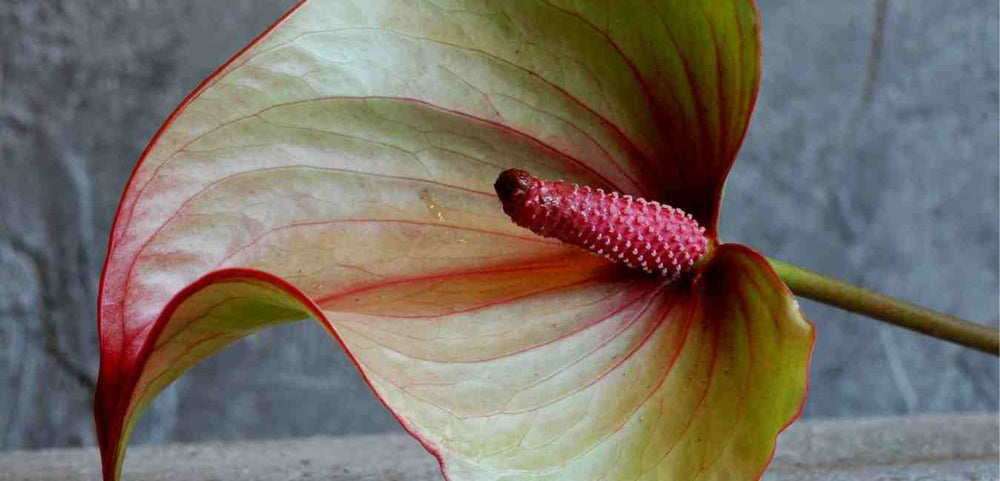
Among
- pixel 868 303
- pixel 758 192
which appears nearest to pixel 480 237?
pixel 868 303

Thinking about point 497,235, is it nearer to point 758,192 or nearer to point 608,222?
point 608,222

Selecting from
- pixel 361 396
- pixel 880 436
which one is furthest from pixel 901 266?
pixel 361 396

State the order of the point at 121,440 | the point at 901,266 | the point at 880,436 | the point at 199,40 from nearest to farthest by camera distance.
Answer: the point at 121,440, the point at 880,436, the point at 199,40, the point at 901,266

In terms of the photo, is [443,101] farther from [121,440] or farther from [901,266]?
[901,266]

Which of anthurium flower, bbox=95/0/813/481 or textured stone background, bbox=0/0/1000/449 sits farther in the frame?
textured stone background, bbox=0/0/1000/449

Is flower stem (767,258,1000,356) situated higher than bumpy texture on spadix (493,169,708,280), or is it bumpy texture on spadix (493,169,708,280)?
bumpy texture on spadix (493,169,708,280)

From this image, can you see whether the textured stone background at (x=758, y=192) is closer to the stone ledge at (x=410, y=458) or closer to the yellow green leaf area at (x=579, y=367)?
the stone ledge at (x=410, y=458)

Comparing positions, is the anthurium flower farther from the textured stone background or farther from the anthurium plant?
the textured stone background

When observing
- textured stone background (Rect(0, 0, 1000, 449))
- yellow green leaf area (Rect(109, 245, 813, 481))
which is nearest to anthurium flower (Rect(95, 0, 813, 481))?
yellow green leaf area (Rect(109, 245, 813, 481))

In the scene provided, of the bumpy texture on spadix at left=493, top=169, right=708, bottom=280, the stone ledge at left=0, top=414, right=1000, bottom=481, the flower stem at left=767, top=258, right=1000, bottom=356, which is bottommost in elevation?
the stone ledge at left=0, top=414, right=1000, bottom=481
